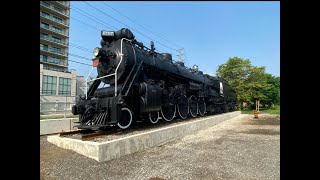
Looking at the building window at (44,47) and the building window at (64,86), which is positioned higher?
the building window at (44,47)

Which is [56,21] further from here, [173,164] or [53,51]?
[173,164]

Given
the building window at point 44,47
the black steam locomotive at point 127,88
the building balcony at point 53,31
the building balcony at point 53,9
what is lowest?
the black steam locomotive at point 127,88

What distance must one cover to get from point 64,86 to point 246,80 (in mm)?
41250

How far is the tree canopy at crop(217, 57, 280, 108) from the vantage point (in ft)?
167

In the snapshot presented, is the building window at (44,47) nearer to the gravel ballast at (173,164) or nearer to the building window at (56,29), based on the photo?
the building window at (56,29)

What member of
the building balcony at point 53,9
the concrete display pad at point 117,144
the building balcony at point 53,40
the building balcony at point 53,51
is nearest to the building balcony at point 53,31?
the building balcony at point 53,40

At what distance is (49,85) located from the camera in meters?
48.4

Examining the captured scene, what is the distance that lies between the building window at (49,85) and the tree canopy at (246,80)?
3780 centimetres

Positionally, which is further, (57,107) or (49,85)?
(49,85)

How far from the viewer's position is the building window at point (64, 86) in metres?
51.1

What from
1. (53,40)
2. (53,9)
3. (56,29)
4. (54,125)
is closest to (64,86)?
(53,40)

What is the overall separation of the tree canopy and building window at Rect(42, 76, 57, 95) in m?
37.8
